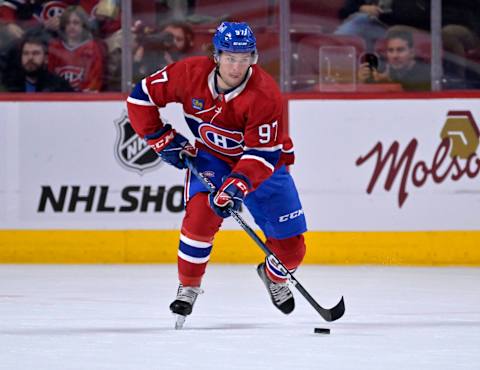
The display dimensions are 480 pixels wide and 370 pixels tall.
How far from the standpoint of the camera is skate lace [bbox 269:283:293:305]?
5234 mm

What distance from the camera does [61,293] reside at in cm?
614

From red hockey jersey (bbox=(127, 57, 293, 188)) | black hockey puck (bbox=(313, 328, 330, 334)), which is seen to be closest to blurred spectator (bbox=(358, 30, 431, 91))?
red hockey jersey (bbox=(127, 57, 293, 188))

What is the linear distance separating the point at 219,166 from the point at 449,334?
3.35ft

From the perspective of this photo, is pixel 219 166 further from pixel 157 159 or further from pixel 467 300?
pixel 157 159

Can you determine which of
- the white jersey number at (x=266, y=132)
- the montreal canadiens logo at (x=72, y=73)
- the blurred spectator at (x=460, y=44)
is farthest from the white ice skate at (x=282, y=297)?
the montreal canadiens logo at (x=72, y=73)

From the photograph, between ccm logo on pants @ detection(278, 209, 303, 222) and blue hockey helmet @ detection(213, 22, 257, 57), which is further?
ccm logo on pants @ detection(278, 209, 303, 222)

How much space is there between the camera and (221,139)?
196 inches

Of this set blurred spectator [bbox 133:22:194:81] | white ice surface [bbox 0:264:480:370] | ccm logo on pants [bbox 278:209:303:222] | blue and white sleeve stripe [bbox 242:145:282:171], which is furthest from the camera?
blurred spectator [bbox 133:22:194:81]

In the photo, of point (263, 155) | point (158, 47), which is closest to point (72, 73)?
point (158, 47)

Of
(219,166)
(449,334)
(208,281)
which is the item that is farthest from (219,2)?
(449,334)

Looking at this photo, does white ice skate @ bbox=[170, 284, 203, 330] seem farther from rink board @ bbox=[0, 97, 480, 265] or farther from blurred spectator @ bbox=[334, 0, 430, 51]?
blurred spectator @ bbox=[334, 0, 430, 51]

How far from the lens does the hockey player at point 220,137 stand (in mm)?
4797

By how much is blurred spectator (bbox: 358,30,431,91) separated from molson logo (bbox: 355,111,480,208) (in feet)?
0.88

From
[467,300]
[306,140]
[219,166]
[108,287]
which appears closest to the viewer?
[219,166]
